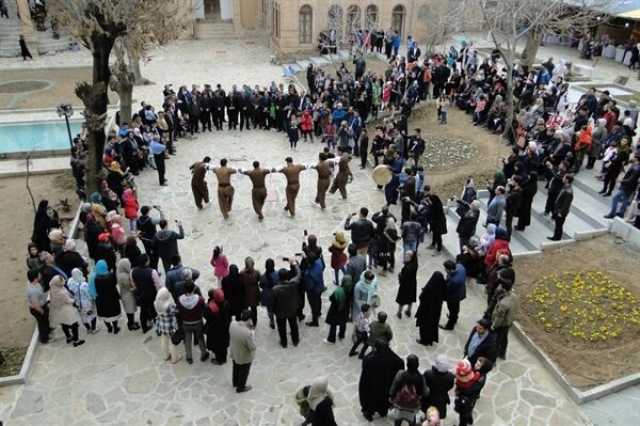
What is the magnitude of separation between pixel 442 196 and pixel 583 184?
11.4 feet

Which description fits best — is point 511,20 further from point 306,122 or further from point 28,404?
point 28,404

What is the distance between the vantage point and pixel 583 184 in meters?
14.0

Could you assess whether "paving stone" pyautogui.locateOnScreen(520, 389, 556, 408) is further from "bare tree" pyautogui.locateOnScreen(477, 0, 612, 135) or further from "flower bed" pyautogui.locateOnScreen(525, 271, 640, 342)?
"bare tree" pyautogui.locateOnScreen(477, 0, 612, 135)

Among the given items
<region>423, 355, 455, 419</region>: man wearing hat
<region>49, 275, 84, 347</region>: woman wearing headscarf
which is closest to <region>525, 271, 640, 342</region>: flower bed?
<region>423, 355, 455, 419</region>: man wearing hat

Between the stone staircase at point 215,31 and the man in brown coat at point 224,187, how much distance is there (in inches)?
947

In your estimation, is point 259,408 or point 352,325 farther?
point 352,325

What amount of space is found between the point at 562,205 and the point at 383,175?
4.45 meters

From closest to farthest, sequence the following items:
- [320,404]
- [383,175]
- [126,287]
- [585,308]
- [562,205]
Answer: [320,404], [126,287], [585,308], [562,205], [383,175]

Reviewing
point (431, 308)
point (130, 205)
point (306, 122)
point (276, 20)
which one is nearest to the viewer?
point (431, 308)

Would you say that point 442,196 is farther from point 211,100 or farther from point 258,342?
point 211,100

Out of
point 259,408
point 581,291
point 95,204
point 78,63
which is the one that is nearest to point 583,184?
point 581,291

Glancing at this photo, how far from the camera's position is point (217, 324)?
877 centimetres

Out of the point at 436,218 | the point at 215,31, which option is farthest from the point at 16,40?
the point at 436,218

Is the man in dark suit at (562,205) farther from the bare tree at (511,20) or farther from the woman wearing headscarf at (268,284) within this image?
the woman wearing headscarf at (268,284)
